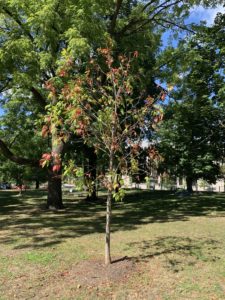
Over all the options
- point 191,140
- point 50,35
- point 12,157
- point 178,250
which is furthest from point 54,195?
point 191,140

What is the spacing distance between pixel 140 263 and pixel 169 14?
14.4 m

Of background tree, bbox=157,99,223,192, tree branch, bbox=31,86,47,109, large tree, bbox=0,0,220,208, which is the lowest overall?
background tree, bbox=157,99,223,192

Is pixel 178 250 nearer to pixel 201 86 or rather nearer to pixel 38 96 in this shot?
pixel 201 86

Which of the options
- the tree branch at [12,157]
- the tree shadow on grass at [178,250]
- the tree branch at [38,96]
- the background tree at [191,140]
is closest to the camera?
the tree shadow on grass at [178,250]

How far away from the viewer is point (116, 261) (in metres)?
6.93

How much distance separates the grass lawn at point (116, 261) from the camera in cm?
548

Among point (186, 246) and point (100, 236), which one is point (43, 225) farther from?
point (186, 246)

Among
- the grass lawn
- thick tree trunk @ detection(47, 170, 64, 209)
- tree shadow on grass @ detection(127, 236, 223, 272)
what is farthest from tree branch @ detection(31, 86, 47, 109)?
tree shadow on grass @ detection(127, 236, 223, 272)

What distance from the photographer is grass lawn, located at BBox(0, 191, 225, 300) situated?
5.48 metres

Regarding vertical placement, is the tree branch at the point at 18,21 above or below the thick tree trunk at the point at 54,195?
above

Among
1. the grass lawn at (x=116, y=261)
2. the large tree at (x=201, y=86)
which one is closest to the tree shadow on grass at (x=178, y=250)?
the grass lawn at (x=116, y=261)

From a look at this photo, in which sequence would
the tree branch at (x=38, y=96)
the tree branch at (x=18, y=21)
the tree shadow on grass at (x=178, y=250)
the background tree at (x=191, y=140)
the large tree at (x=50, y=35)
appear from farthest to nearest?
the background tree at (x=191, y=140) < the tree branch at (x=38, y=96) < the tree branch at (x=18, y=21) < the large tree at (x=50, y=35) < the tree shadow on grass at (x=178, y=250)

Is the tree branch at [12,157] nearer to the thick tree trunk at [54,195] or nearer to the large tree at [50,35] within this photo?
the large tree at [50,35]

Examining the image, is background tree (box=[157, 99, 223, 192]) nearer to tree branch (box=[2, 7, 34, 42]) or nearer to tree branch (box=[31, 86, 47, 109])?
tree branch (box=[31, 86, 47, 109])
